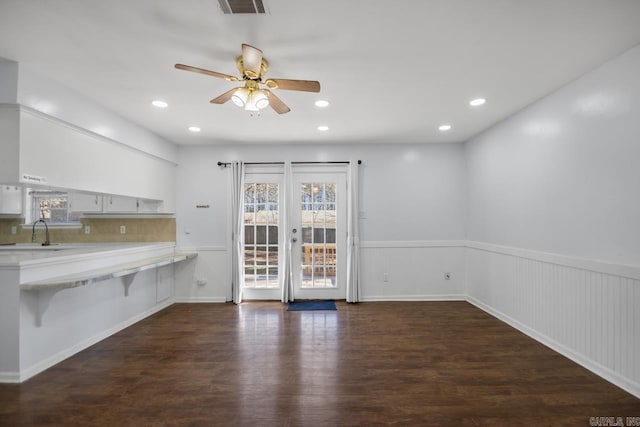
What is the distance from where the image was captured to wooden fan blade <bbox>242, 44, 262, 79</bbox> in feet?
6.34

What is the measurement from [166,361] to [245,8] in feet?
9.76

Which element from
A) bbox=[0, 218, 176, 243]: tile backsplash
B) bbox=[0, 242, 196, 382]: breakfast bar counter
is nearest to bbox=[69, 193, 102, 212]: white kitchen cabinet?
bbox=[0, 218, 176, 243]: tile backsplash

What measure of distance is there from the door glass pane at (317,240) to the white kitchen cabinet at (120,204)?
2.50 metres

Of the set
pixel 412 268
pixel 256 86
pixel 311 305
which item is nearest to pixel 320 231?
pixel 311 305

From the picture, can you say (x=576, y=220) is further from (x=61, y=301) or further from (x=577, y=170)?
(x=61, y=301)

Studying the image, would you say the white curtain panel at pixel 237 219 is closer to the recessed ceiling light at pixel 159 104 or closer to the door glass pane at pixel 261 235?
the door glass pane at pixel 261 235

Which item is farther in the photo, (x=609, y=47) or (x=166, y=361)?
(x=166, y=361)

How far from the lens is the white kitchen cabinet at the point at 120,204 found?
4.38 m

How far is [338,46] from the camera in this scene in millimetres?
2201

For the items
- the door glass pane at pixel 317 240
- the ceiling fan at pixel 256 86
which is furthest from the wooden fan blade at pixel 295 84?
the door glass pane at pixel 317 240

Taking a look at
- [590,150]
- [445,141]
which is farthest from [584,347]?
[445,141]

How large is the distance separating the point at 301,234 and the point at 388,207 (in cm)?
149

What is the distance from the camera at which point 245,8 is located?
1.79 meters

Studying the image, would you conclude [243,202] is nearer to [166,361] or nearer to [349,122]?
[349,122]
